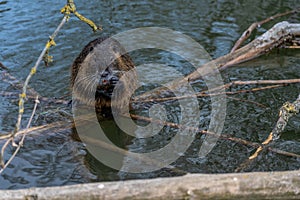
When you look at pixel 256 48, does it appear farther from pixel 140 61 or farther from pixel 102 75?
pixel 102 75

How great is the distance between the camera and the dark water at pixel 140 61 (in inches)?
145

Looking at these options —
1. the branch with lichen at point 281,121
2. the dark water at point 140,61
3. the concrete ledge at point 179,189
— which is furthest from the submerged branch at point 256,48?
the concrete ledge at point 179,189

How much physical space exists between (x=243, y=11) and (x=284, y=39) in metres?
1.32

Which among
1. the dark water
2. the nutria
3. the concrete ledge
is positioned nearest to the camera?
the concrete ledge

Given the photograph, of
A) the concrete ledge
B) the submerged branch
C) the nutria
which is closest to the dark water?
the submerged branch

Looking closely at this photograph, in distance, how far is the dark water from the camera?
12.1 feet

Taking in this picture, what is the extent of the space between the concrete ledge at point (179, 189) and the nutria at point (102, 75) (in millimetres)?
1880

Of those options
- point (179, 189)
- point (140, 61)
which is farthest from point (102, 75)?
point (179, 189)

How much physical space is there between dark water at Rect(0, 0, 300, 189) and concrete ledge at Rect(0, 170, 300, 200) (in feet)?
3.94

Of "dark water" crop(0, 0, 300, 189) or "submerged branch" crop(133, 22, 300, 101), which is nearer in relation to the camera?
"dark water" crop(0, 0, 300, 189)

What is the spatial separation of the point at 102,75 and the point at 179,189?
196cm

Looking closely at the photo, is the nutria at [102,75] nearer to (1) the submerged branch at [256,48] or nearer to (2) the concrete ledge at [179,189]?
(1) the submerged branch at [256,48]

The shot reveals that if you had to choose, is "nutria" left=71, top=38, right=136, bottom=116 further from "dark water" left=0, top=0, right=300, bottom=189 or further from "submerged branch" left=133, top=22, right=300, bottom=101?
"submerged branch" left=133, top=22, right=300, bottom=101

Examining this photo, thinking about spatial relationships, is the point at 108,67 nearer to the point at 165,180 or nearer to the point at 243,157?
the point at 243,157
